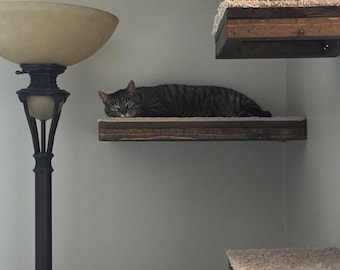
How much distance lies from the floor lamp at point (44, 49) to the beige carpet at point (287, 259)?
2.38 ft

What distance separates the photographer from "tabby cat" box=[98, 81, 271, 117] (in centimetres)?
213

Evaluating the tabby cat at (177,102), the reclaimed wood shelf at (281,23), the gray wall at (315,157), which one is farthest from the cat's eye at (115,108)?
the reclaimed wood shelf at (281,23)

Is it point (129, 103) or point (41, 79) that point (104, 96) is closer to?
point (129, 103)

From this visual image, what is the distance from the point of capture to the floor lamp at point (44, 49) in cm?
179

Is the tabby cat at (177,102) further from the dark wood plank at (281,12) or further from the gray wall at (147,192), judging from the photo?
the dark wood plank at (281,12)

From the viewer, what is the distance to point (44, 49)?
1.85m

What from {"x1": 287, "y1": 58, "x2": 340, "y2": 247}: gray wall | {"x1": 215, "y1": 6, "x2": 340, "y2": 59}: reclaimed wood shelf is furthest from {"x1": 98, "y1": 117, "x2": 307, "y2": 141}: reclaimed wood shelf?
{"x1": 215, "y1": 6, "x2": 340, "y2": 59}: reclaimed wood shelf

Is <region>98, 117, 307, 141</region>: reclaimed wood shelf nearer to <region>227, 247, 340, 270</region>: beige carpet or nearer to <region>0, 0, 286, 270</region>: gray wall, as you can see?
<region>0, 0, 286, 270</region>: gray wall

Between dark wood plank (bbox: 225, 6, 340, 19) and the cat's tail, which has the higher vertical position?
dark wood plank (bbox: 225, 6, 340, 19)

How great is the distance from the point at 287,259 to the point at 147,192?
95 cm

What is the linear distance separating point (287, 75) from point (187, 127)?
21.0 inches

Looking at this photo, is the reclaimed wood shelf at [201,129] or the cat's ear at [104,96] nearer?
the reclaimed wood shelf at [201,129]

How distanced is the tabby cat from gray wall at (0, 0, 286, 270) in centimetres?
9

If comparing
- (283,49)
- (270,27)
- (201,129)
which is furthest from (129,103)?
(270,27)
